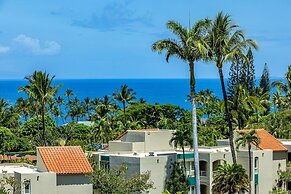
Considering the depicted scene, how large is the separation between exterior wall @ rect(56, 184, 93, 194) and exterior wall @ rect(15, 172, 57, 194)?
60 cm

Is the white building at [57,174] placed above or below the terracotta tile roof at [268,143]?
below

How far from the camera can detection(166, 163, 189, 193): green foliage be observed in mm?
42906

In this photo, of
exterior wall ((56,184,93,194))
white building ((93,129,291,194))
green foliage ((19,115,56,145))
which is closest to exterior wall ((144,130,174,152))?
white building ((93,129,291,194))

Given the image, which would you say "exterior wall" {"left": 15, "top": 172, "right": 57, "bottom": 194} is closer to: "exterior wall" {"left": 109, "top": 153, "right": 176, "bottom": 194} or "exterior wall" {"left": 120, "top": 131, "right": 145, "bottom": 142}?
"exterior wall" {"left": 109, "top": 153, "right": 176, "bottom": 194}

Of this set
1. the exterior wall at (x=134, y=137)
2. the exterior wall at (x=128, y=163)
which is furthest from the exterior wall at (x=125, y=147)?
the exterior wall at (x=128, y=163)

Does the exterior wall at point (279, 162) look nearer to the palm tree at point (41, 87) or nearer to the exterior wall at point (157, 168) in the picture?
the exterior wall at point (157, 168)

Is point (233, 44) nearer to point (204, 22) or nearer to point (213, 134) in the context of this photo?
point (204, 22)

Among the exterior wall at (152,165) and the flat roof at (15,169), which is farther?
the exterior wall at (152,165)

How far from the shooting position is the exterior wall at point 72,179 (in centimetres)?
3747

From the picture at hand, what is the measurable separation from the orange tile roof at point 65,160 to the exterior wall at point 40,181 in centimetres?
73

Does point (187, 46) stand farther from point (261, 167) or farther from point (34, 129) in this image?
point (34, 129)

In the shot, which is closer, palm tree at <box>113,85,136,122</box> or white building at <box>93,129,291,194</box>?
white building at <box>93,129,291,194</box>

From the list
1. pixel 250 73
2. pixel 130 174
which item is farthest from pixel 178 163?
pixel 250 73

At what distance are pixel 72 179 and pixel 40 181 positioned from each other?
224 centimetres
